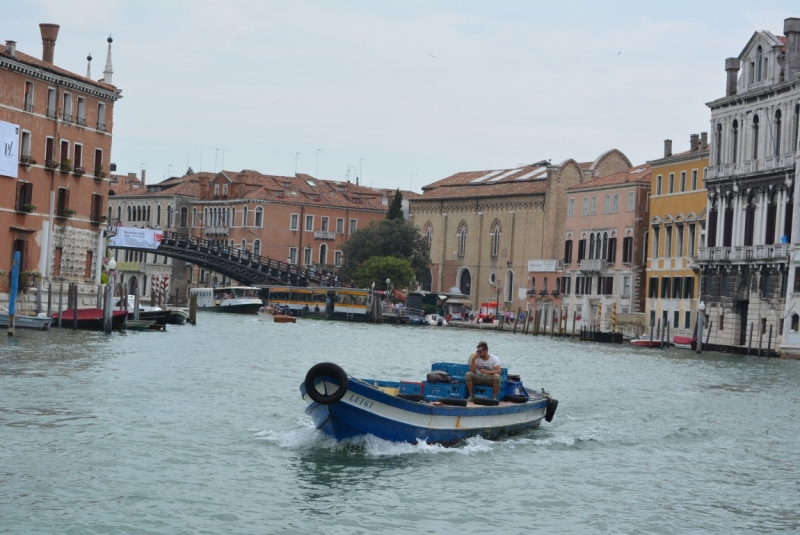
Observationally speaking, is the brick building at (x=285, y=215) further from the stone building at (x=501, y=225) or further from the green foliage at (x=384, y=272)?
the green foliage at (x=384, y=272)

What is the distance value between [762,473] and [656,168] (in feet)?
143

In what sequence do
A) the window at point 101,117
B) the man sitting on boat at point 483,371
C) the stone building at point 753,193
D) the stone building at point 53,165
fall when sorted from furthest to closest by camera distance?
1. the stone building at point 753,193
2. the window at point 101,117
3. the stone building at point 53,165
4. the man sitting on boat at point 483,371

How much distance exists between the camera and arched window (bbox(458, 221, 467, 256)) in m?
80.2

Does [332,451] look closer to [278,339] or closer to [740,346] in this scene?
[278,339]

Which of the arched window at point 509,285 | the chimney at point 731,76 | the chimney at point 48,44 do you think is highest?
the chimney at point 731,76

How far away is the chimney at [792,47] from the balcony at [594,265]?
777 inches

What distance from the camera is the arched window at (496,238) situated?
3046 inches

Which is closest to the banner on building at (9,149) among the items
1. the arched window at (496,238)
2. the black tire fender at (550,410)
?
the black tire fender at (550,410)

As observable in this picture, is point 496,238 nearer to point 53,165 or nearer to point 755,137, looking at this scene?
point 755,137

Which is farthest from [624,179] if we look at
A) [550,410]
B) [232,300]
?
[550,410]

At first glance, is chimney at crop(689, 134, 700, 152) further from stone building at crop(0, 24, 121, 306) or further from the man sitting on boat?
the man sitting on boat

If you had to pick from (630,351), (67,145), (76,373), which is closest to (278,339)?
(67,145)

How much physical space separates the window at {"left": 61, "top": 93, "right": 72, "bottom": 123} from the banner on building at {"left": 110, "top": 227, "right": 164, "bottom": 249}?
11280mm

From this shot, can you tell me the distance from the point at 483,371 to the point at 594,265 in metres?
47.6
